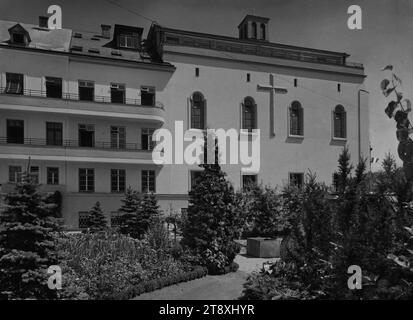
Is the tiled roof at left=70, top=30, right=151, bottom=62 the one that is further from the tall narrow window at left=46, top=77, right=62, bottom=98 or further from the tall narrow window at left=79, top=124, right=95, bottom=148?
the tall narrow window at left=79, top=124, right=95, bottom=148

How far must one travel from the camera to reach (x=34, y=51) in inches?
1096

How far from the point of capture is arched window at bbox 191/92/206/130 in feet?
102

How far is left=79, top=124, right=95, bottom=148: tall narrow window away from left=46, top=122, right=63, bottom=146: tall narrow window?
1.46 metres

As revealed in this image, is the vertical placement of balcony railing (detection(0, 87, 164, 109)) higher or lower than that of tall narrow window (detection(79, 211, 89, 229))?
higher

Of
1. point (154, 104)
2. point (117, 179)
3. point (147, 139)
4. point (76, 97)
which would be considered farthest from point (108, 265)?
point (154, 104)

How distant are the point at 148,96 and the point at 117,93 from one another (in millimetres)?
2533

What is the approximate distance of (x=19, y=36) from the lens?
28.8 meters

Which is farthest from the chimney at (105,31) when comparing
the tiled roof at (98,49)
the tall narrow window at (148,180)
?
the tall narrow window at (148,180)

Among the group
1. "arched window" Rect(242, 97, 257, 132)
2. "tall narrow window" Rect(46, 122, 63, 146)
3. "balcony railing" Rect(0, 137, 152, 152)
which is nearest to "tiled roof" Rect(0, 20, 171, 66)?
"tall narrow window" Rect(46, 122, 63, 146)

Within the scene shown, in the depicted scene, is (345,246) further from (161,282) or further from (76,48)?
(76,48)

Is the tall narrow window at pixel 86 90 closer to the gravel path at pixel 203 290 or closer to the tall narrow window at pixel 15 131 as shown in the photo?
the tall narrow window at pixel 15 131

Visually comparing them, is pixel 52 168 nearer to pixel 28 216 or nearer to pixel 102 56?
pixel 102 56
